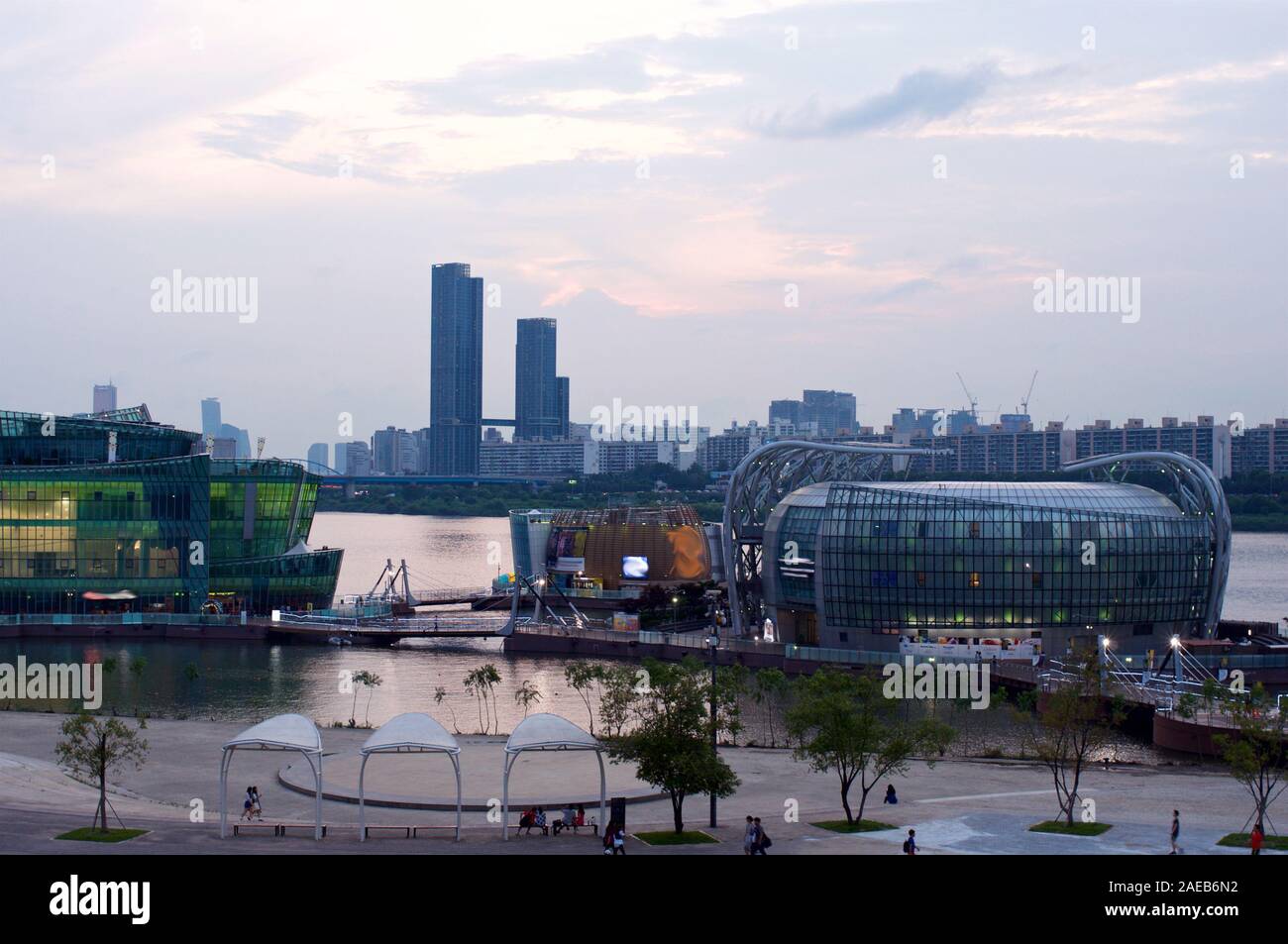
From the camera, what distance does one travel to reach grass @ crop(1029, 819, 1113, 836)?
3228 cm

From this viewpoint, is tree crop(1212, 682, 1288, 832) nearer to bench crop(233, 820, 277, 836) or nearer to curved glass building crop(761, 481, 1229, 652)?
bench crop(233, 820, 277, 836)

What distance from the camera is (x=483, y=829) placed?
33.7 m

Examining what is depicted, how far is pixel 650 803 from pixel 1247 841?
1395cm

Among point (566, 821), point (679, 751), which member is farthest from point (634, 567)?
point (679, 751)

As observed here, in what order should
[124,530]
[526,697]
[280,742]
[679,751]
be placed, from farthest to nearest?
[124,530], [526,697], [280,742], [679,751]

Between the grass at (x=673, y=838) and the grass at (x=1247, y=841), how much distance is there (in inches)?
426

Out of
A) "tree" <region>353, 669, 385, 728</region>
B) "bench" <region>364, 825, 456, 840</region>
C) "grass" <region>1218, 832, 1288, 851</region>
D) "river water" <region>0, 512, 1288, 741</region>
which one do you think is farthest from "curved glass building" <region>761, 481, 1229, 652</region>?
"bench" <region>364, 825, 456, 840</region>

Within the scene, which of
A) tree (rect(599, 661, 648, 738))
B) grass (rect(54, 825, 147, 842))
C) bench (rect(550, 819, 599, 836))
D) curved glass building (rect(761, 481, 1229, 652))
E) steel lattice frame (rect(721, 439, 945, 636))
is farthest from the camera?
steel lattice frame (rect(721, 439, 945, 636))

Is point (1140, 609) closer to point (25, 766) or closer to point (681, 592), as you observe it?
point (681, 592)

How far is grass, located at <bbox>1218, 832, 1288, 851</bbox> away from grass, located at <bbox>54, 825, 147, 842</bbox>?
74.4 feet

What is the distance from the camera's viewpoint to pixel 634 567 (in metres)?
106

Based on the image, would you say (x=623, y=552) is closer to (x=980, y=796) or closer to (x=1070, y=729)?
(x=1070, y=729)
